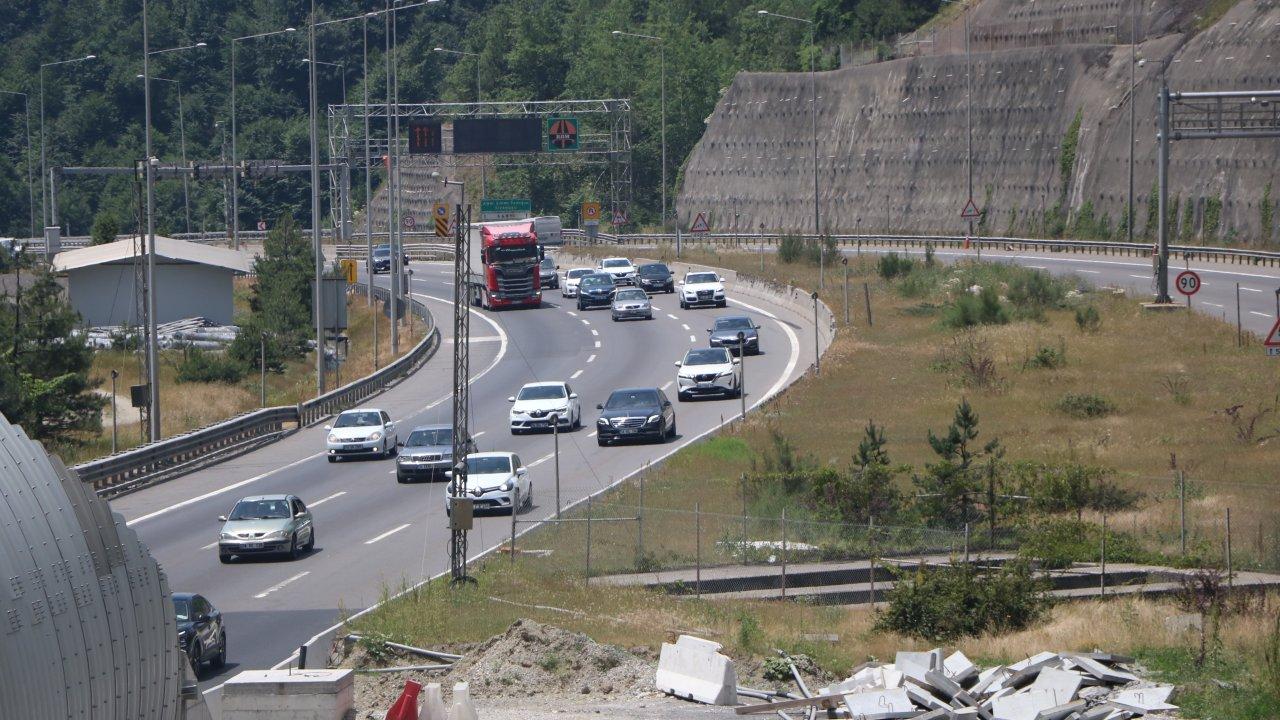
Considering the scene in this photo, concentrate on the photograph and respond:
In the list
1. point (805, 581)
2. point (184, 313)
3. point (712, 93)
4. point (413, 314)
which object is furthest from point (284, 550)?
point (712, 93)

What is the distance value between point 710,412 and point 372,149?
7320 centimetres

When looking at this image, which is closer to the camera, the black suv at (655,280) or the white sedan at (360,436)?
the white sedan at (360,436)

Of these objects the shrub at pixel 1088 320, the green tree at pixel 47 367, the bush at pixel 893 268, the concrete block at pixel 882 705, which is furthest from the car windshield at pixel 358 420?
the bush at pixel 893 268

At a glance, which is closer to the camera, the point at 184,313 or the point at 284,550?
the point at 284,550

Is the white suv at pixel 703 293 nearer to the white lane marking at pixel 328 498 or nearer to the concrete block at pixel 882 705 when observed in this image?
the white lane marking at pixel 328 498

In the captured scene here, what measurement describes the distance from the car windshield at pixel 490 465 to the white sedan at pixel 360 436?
8.65m

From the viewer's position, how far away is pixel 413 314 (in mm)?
73938

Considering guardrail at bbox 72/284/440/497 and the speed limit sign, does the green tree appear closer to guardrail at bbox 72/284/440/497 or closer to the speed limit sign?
guardrail at bbox 72/284/440/497

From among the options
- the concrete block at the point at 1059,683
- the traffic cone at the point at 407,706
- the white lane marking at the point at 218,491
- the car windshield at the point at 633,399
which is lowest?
the white lane marking at the point at 218,491

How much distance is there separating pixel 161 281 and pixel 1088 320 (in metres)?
44.3

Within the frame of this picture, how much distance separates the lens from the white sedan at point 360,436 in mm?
42688

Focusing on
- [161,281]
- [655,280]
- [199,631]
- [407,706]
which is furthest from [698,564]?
[161,281]

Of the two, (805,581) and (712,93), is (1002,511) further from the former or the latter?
(712,93)

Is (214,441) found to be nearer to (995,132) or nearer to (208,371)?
(208,371)
